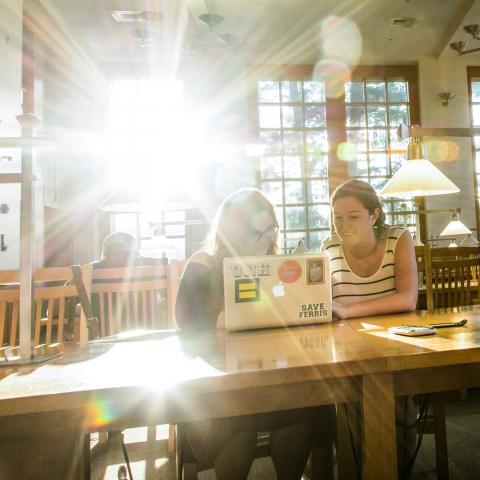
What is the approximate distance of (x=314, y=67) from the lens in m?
5.63

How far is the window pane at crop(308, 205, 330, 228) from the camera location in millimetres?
5590

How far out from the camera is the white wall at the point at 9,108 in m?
3.71

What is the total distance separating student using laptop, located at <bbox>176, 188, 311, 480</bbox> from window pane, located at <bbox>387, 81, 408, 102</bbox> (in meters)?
5.08

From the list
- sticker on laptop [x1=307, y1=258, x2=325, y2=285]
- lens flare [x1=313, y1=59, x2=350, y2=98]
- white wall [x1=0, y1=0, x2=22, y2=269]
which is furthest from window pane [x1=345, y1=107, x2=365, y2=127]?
sticker on laptop [x1=307, y1=258, x2=325, y2=285]

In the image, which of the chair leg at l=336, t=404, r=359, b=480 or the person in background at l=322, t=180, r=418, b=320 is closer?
the chair leg at l=336, t=404, r=359, b=480

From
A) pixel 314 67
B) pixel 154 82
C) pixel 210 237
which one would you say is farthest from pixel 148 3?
pixel 210 237

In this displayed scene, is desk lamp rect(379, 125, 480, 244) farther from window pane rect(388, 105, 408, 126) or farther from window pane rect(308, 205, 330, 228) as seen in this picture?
window pane rect(388, 105, 408, 126)

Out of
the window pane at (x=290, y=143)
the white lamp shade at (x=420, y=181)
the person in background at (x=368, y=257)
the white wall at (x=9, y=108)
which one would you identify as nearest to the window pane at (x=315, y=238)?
the window pane at (x=290, y=143)

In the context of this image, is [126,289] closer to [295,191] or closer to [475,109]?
[295,191]

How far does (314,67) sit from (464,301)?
13.9 ft

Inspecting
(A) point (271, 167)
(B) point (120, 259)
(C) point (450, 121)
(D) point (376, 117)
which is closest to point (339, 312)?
(B) point (120, 259)

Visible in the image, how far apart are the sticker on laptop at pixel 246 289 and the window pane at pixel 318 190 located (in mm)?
4628

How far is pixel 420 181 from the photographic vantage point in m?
2.30

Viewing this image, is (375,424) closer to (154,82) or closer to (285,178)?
(285,178)
